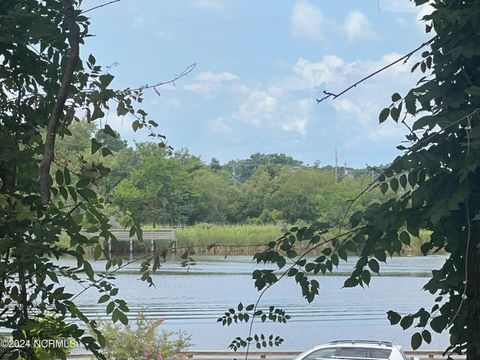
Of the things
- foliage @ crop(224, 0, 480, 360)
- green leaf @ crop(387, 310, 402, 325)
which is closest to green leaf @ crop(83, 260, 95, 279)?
foliage @ crop(224, 0, 480, 360)

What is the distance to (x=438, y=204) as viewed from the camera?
1175mm

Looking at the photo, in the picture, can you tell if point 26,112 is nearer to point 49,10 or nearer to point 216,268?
point 49,10

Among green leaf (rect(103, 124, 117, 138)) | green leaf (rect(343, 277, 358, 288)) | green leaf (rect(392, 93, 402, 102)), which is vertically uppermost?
green leaf (rect(392, 93, 402, 102))

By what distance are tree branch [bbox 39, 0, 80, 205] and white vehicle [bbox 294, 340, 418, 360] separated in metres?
7.08

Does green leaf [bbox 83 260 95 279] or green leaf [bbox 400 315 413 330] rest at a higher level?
green leaf [bbox 83 260 95 279]

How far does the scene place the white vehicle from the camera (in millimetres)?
7859

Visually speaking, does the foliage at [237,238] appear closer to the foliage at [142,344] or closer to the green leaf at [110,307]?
the green leaf at [110,307]

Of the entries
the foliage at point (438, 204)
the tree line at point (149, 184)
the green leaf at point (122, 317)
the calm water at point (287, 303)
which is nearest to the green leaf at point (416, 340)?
the foliage at point (438, 204)

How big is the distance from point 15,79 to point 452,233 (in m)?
0.90

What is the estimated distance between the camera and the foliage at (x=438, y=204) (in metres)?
1.21

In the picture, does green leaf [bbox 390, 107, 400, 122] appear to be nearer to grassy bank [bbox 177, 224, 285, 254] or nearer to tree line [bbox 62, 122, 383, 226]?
tree line [bbox 62, 122, 383, 226]

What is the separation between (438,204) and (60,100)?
0.70 metres

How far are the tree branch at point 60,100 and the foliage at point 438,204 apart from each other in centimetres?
47

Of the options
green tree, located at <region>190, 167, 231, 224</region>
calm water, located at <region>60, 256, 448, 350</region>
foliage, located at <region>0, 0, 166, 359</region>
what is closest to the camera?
foliage, located at <region>0, 0, 166, 359</region>
